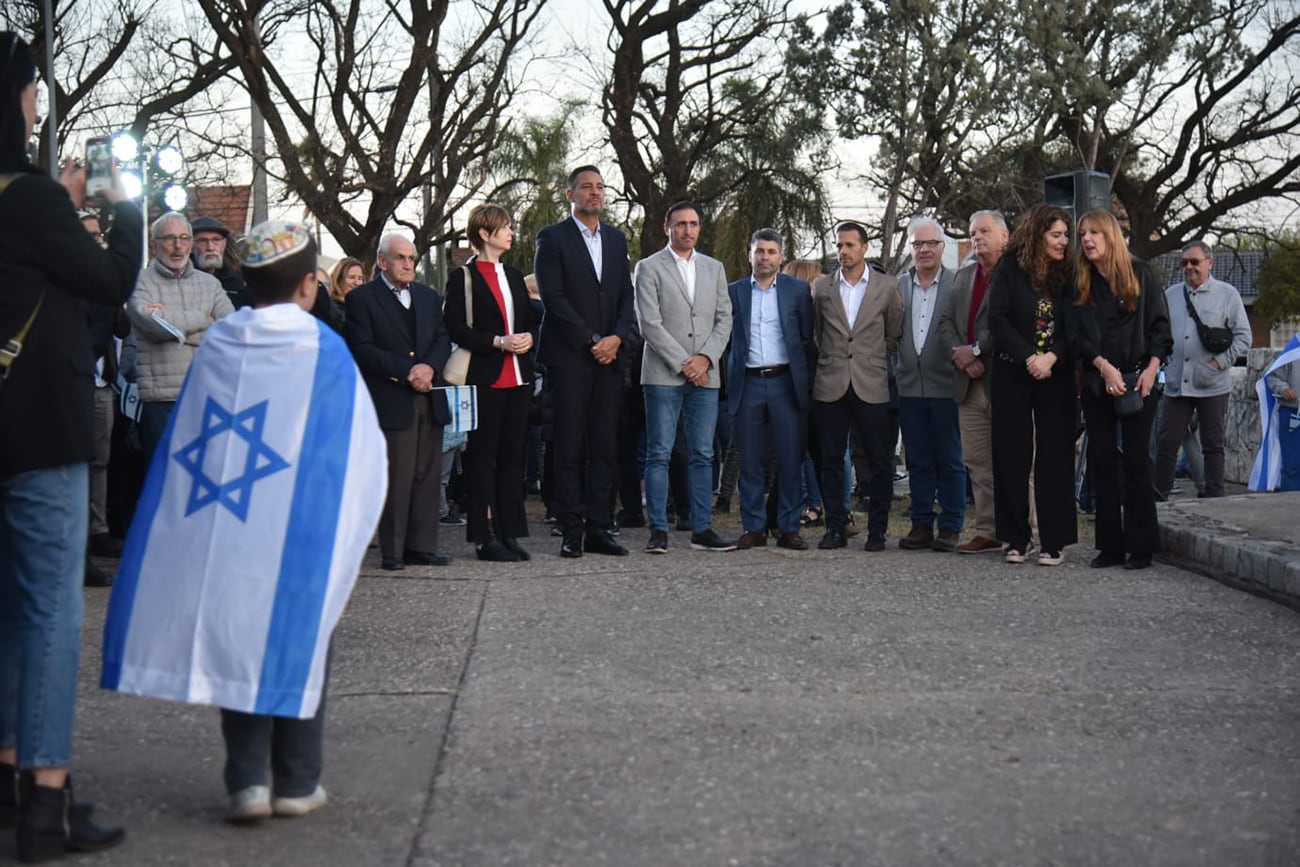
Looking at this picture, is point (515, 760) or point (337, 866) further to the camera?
point (515, 760)

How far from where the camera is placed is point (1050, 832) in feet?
15.5

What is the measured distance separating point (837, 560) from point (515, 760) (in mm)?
5433

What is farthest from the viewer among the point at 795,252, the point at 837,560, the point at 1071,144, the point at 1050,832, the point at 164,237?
the point at 1071,144

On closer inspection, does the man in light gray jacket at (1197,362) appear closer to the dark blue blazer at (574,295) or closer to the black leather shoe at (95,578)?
the dark blue blazer at (574,295)

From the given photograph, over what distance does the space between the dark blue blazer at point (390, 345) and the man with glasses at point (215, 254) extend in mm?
928

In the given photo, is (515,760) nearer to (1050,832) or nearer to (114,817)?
(114,817)

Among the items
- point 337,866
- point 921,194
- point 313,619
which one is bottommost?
point 337,866

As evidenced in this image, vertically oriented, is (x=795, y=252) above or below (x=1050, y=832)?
above

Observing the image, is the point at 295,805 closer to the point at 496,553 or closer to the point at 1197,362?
the point at 496,553

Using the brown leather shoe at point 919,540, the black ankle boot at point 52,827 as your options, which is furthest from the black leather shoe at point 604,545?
the black ankle boot at point 52,827

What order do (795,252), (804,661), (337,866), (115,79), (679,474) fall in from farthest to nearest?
1. (795,252)
2. (115,79)
3. (679,474)
4. (804,661)
5. (337,866)

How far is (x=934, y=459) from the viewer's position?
1151cm

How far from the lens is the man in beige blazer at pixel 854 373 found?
11.4m

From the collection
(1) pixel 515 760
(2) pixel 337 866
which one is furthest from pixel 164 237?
A: (2) pixel 337 866
